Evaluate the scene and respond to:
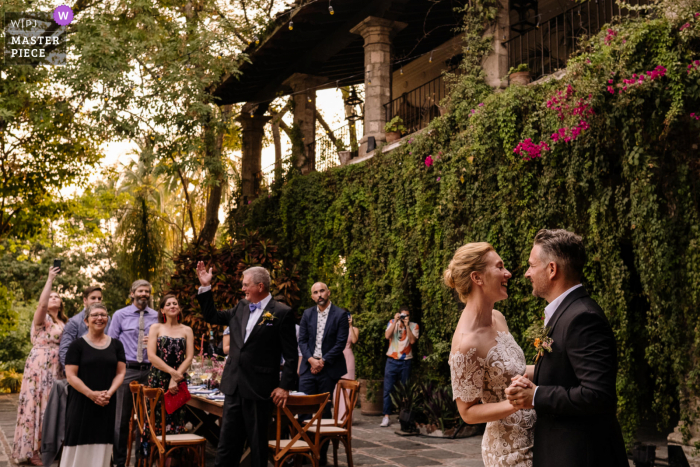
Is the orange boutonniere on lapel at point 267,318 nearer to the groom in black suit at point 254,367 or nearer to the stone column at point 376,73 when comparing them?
the groom in black suit at point 254,367

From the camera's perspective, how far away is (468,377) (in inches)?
111

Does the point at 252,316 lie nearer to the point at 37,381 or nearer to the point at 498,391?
the point at 498,391

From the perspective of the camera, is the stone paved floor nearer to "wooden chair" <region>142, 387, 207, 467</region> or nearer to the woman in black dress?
"wooden chair" <region>142, 387, 207, 467</region>

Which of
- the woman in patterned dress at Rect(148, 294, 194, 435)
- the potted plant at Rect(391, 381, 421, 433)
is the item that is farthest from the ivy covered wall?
the woman in patterned dress at Rect(148, 294, 194, 435)

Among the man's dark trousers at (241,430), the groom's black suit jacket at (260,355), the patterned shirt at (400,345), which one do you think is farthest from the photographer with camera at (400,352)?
the man's dark trousers at (241,430)

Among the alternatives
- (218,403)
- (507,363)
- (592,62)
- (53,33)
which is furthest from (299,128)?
(507,363)

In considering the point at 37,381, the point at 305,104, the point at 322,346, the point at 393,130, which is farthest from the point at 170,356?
the point at 305,104

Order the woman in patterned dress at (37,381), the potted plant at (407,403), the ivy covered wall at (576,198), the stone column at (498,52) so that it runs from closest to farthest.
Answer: the ivy covered wall at (576,198) < the woman in patterned dress at (37,381) < the potted plant at (407,403) < the stone column at (498,52)

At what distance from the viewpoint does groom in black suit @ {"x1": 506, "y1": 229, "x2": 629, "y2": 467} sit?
2.47 metres

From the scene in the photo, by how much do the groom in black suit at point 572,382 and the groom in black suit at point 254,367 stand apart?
333 centimetres

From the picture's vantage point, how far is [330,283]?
14727mm

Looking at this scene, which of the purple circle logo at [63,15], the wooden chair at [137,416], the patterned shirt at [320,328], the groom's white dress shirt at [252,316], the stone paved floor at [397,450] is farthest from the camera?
the purple circle logo at [63,15]

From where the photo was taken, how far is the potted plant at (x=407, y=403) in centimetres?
996

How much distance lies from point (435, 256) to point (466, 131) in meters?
2.12
